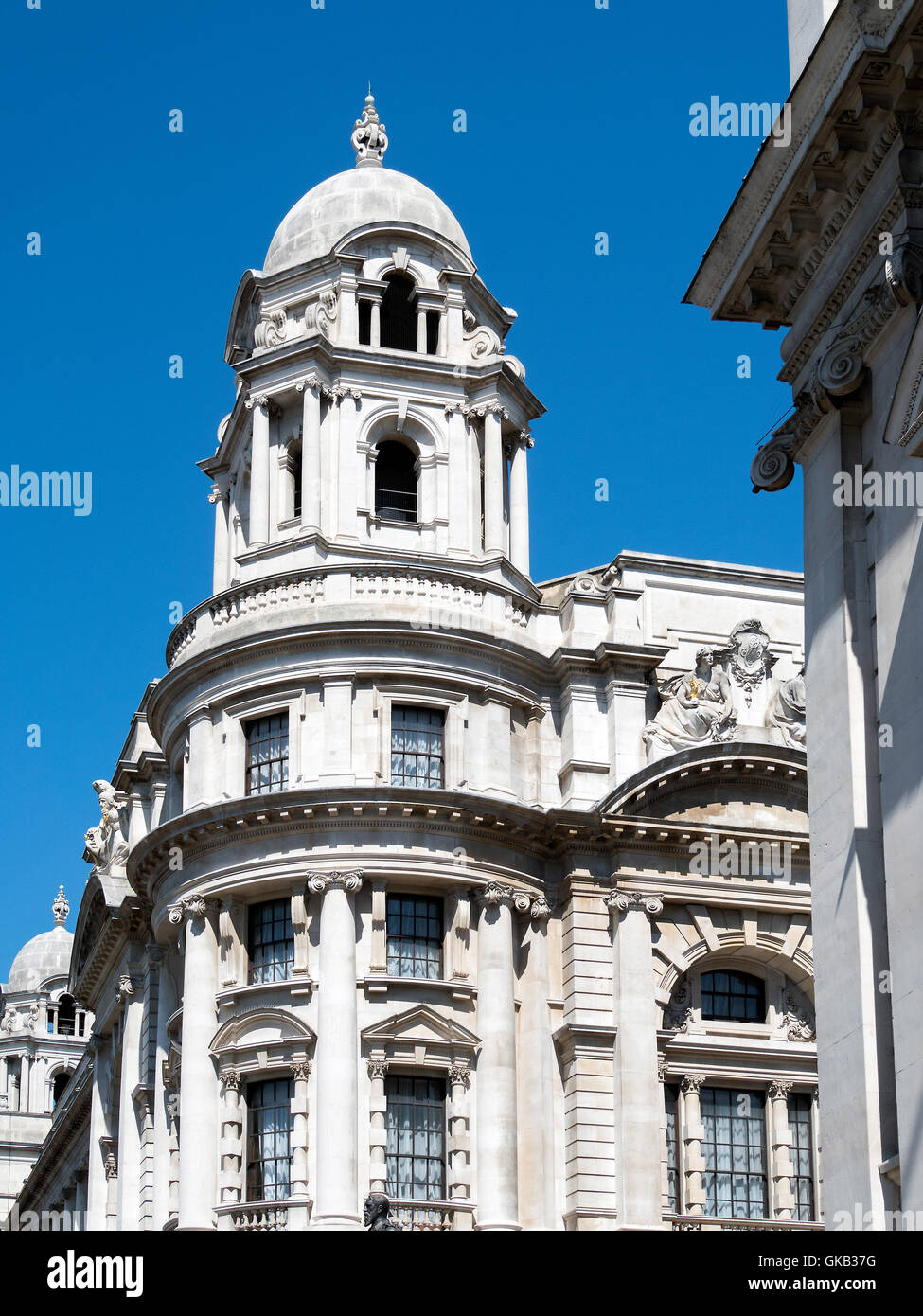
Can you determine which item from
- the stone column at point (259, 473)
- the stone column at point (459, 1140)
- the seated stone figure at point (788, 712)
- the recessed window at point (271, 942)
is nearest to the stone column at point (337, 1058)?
the recessed window at point (271, 942)

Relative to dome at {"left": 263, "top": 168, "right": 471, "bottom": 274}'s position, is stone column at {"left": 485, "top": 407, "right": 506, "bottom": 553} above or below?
below

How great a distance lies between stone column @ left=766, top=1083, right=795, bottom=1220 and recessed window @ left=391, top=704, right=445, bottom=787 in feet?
32.8

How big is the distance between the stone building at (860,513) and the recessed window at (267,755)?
2413 cm

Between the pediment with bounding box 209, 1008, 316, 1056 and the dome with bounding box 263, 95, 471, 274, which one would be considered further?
the dome with bounding box 263, 95, 471, 274

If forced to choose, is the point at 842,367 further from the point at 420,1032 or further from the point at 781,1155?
the point at 781,1155

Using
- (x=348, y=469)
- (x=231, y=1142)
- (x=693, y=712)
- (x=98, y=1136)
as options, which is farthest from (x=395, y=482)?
(x=98, y=1136)

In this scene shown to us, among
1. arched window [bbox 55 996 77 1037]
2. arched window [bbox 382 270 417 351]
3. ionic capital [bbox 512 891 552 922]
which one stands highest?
arched window [bbox 382 270 417 351]

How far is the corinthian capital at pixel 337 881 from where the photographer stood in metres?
47.5

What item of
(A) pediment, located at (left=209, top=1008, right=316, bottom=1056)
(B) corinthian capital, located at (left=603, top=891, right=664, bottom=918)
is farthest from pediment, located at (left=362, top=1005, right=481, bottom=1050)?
(B) corinthian capital, located at (left=603, top=891, right=664, bottom=918)

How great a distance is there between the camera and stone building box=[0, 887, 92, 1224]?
10772 centimetres

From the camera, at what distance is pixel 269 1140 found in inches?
1865

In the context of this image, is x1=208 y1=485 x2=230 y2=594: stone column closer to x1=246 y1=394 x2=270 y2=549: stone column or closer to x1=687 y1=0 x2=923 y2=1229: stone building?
x1=246 y1=394 x2=270 y2=549: stone column

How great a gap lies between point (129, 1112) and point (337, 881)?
11.5m

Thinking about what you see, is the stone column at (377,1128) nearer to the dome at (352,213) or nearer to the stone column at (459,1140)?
the stone column at (459,1140)
